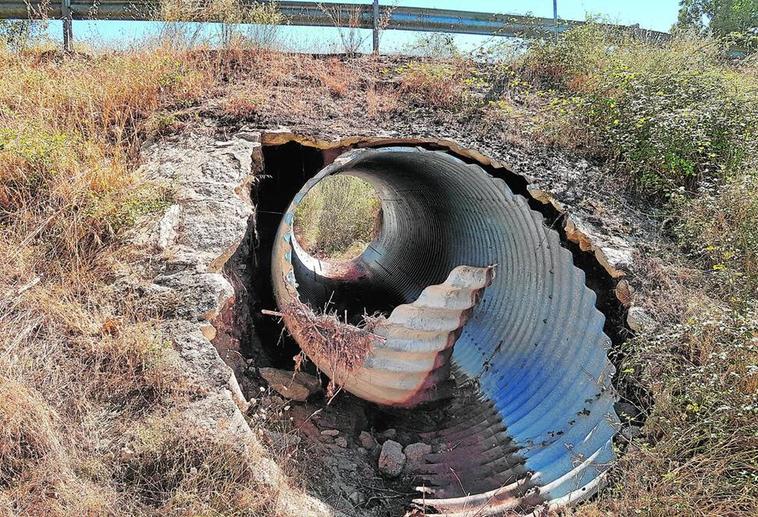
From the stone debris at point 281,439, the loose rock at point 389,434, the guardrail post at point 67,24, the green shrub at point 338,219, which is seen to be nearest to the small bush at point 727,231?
the loose rock at point 389,434

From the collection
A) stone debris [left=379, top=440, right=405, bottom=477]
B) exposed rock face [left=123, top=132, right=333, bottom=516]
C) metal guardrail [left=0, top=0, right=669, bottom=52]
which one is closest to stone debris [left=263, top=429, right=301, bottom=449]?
exposed rock face [left=123, top=132, right=333, bottom=516]

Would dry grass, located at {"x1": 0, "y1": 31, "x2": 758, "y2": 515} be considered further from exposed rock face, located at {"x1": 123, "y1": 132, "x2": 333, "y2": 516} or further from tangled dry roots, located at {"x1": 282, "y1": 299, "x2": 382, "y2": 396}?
tangled dry roots, located at {"x1": 282, "y1": 299, "x2": 382, "y2": 396}

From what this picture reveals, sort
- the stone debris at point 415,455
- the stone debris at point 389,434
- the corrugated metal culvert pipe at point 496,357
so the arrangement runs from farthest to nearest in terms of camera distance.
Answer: the stone debris at point 389,434 → the stone debris at point 415,455 → the corrugated metal culvert pipe at point 496,357

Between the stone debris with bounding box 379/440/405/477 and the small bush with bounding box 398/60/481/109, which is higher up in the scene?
the small bush with bounding box 398/60/481/109

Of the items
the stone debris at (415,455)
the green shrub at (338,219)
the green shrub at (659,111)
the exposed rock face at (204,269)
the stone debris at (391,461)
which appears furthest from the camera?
the green shrub at (338,219)

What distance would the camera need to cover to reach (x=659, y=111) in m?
6.22

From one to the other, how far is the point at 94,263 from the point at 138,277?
38 cm

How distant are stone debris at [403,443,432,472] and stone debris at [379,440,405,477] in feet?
0.37

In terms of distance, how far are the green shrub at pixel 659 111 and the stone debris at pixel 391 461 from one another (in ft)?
11.9

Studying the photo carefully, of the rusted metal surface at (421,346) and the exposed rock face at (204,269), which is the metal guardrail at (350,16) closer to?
the exposed rock face at (204,269)

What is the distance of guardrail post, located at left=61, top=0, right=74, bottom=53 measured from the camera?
282 inches

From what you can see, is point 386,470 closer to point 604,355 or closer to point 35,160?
point 604,355

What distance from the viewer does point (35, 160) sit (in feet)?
16.3

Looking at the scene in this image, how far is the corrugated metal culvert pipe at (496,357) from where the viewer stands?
471 centimetres
